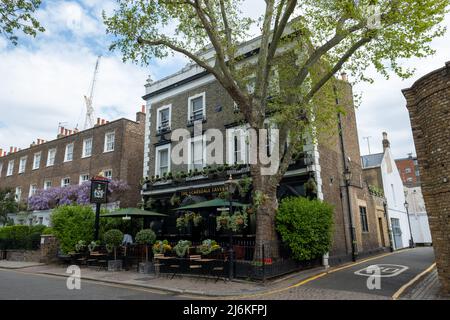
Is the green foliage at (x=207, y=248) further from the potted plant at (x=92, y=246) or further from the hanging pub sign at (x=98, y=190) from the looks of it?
the hanging pub sign at (x=98, y=190)

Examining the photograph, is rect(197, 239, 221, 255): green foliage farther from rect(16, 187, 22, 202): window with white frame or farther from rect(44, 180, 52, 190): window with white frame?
rect(16, 187, 22, 202): window with white frame

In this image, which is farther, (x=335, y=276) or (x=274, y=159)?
(x=274, y=159)

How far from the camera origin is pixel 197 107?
20656mm

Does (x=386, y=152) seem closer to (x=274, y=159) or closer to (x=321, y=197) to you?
(x=321, y=197)

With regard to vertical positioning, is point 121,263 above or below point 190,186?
below

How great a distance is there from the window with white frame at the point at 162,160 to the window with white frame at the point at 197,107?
2652 millimetres

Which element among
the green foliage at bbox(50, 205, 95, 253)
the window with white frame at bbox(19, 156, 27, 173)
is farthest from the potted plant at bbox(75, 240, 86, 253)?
the window with white frame at bbox(19, 156, 27, 173)

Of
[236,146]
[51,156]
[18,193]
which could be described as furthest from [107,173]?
[18,193]

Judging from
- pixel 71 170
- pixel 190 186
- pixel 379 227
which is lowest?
pixel 379 227

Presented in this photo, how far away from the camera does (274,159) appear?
13.0m

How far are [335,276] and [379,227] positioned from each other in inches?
487
